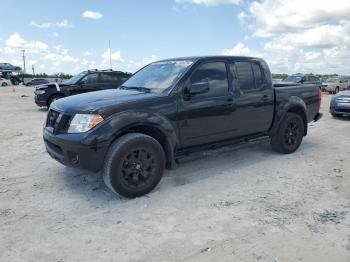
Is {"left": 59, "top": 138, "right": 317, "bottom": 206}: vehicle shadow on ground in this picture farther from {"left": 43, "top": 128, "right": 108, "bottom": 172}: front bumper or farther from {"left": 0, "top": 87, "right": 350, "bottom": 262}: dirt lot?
{"left": 43, "top": 128, "right": 108, "bottom": 172}: front bumper

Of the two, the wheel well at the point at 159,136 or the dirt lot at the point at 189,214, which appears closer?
the dirt lot at the point at 189,214

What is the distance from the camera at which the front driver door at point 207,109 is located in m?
5.08

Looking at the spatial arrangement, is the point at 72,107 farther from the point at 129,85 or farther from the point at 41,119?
the point at 41,119

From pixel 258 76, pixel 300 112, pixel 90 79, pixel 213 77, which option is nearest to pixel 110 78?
pixel 90 79

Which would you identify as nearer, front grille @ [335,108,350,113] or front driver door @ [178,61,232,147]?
front driver door @ [178,61,232,147]

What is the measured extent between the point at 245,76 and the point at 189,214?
9.32ft

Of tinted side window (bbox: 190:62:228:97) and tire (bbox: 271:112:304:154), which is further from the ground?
tinted side window (bbox: 190:62:228:97)

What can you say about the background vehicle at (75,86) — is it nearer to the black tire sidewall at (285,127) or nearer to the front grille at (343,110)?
the front grille at (343,110)

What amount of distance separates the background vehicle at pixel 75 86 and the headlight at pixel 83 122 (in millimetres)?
9553

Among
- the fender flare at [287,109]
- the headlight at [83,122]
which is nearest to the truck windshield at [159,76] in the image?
the headlight at [83,122]

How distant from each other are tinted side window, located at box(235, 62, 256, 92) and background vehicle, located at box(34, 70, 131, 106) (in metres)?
8.45

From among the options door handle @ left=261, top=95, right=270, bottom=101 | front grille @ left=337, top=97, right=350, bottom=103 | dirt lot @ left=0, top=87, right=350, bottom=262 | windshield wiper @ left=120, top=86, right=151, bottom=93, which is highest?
windshield wiper @ left=120, top=86, right=151, bottom=93

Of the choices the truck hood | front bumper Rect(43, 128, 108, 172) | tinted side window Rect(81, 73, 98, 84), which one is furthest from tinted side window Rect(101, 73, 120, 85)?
front bumper Rect(43, 128, 108, 172)

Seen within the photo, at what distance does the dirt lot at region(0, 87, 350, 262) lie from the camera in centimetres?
332
